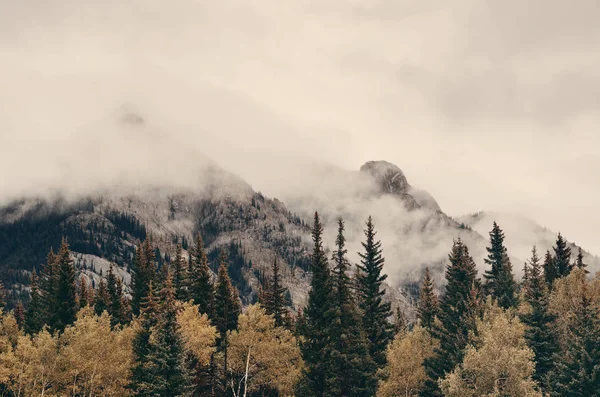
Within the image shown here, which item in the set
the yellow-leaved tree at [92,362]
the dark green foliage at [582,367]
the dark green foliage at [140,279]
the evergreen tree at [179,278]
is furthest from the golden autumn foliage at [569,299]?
the dark green foliage at [140,279]

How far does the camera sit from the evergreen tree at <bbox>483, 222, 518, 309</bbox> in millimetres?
91750

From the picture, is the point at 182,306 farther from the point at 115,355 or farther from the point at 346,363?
the point at 346,363

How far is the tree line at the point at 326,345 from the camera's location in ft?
197

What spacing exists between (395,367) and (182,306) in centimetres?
3251

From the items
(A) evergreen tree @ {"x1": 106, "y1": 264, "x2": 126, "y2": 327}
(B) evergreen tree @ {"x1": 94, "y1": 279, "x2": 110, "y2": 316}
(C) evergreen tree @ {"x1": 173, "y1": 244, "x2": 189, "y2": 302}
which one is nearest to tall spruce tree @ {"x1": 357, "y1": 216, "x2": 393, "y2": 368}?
(C) evergreen tree @ {"x1": 173, "y1": 244, "x2": 189, "y2": 302}

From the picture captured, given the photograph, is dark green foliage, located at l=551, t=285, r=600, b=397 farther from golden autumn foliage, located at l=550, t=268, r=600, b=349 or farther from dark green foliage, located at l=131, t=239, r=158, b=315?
dark green foliage, located at l=131, t=239, r=158, b=315

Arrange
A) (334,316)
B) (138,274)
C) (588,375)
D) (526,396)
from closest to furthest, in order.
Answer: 1. (526,396)
2. (588,375)
3. (334,316)
4. (138,274)

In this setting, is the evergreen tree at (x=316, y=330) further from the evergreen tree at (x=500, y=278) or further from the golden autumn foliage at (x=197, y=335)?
the evergreen tree at (x=500, y=278)

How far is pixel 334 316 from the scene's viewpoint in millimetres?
63406

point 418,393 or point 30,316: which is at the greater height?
point 30,316

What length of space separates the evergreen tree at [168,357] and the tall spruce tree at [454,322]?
32.8 metres

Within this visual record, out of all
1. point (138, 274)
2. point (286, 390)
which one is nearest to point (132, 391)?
point (286, 390)

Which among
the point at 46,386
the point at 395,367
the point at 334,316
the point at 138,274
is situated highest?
the point at 138,274

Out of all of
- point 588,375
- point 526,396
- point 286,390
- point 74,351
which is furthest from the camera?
point 286,390
